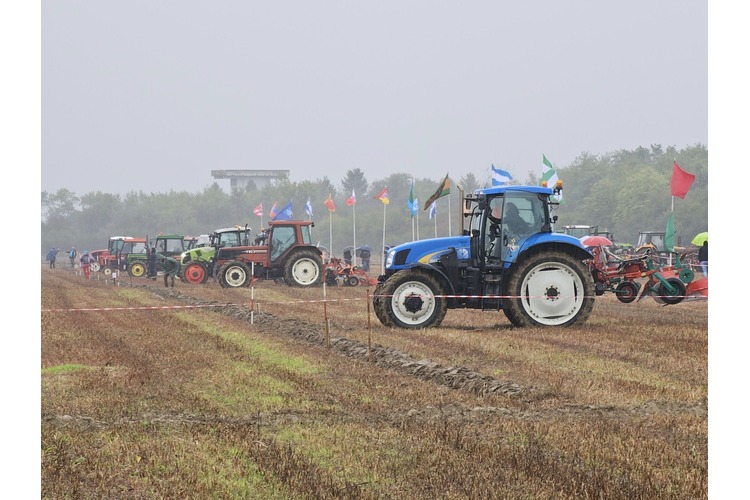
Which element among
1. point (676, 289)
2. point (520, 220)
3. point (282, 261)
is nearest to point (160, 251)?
point (282, 261)

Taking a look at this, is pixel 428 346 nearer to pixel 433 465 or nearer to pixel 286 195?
pixel 433 465

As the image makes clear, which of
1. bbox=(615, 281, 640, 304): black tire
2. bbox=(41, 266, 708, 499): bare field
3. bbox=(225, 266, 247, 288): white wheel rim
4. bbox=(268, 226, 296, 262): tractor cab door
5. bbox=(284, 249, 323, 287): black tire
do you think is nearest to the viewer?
bbox=(41, 266, 708, 499): bare field

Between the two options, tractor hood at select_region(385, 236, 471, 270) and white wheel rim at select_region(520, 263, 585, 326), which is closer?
white wheel rim at select_region(520, 263, 585, 326)

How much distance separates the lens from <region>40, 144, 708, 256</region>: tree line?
73875 millimetres

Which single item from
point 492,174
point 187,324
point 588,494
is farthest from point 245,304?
point 588,494

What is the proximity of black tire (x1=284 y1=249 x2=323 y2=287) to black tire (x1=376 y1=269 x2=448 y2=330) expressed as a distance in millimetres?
14336

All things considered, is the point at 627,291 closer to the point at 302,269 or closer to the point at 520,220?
the point at 520,220

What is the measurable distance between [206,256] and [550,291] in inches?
821

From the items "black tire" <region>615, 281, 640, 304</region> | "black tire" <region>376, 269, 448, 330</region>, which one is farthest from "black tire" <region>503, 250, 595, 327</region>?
"black tire" <region>615, 281, 640, 304</region>

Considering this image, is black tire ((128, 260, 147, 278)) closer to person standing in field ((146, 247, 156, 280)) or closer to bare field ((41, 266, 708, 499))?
person standing in field ((146, 247, 156, 280))

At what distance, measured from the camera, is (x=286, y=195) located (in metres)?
118

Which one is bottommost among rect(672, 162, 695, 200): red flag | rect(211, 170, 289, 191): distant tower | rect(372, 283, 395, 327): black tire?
rect(372, 283, 395, 327): black tire

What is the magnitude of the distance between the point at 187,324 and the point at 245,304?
17.8 feet

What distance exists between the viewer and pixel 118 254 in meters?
46.9
